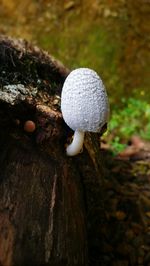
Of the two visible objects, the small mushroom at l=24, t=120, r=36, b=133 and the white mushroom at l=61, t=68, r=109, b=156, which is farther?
the small mushroom at l=24, t=120, r=36, b=133

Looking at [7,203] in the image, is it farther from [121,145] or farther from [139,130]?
[139,130]

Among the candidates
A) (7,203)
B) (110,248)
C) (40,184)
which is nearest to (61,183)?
(40,184)

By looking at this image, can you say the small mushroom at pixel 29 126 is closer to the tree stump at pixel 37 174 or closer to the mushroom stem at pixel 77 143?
the tree stump at pixel 37 174

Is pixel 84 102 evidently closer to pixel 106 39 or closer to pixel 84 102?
pixel 84 102

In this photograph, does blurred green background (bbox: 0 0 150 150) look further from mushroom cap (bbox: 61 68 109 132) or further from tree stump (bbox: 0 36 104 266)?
mushroom cap (bbox: 61 68 109 132)

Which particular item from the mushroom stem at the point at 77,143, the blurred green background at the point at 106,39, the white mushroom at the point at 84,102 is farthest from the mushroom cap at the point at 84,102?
the blurred green background at the point at 106,39

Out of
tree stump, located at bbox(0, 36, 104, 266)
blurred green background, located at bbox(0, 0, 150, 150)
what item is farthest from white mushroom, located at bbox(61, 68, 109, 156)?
blurred green background, located at bbox(0, 0, 150, 150)

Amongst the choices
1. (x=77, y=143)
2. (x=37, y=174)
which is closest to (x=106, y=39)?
(x=77, y=143)
